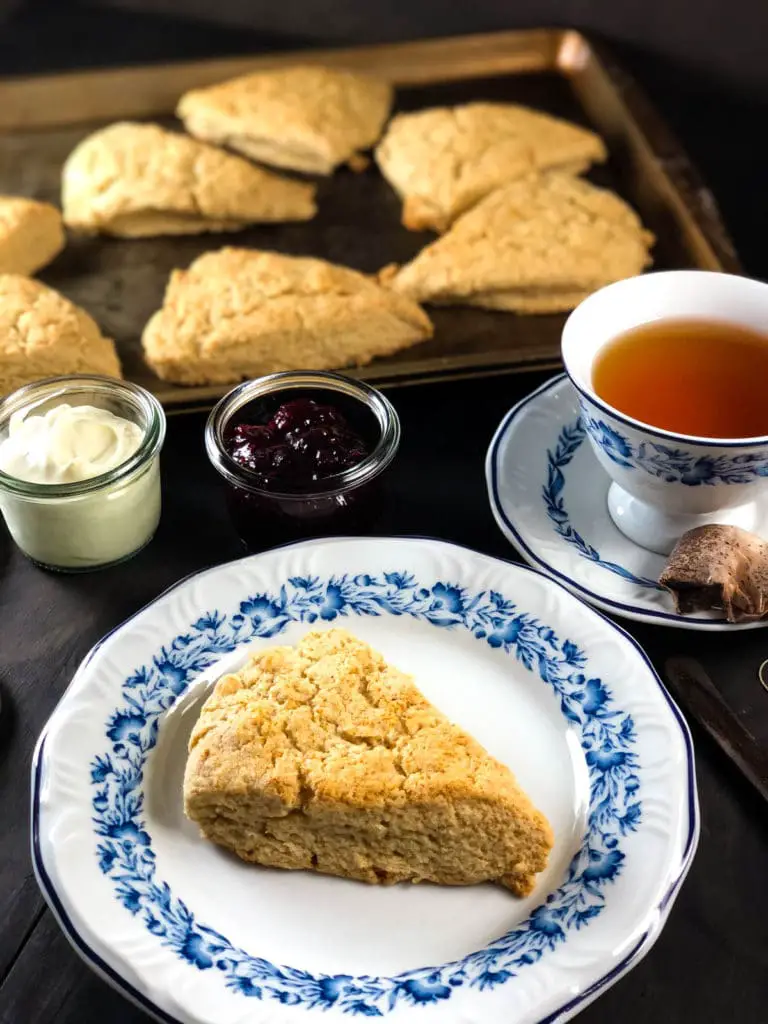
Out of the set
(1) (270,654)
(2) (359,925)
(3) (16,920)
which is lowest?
(3) (16,920)

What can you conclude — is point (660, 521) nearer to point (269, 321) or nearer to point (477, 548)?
point (477, 548)

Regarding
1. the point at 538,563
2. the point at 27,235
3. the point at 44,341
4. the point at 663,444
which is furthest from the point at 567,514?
the point at 27,235

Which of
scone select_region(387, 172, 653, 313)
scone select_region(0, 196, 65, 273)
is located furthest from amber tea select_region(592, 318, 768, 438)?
scone select_region(0, 196, 65, 273)

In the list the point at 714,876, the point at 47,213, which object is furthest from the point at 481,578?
the point at 47,213

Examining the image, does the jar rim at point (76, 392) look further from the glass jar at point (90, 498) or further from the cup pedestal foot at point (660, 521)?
the cup pedestal foot at point (660, 521)

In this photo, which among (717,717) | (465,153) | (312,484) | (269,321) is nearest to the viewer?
(717,717)

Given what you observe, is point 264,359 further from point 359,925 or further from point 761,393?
point 359,925
